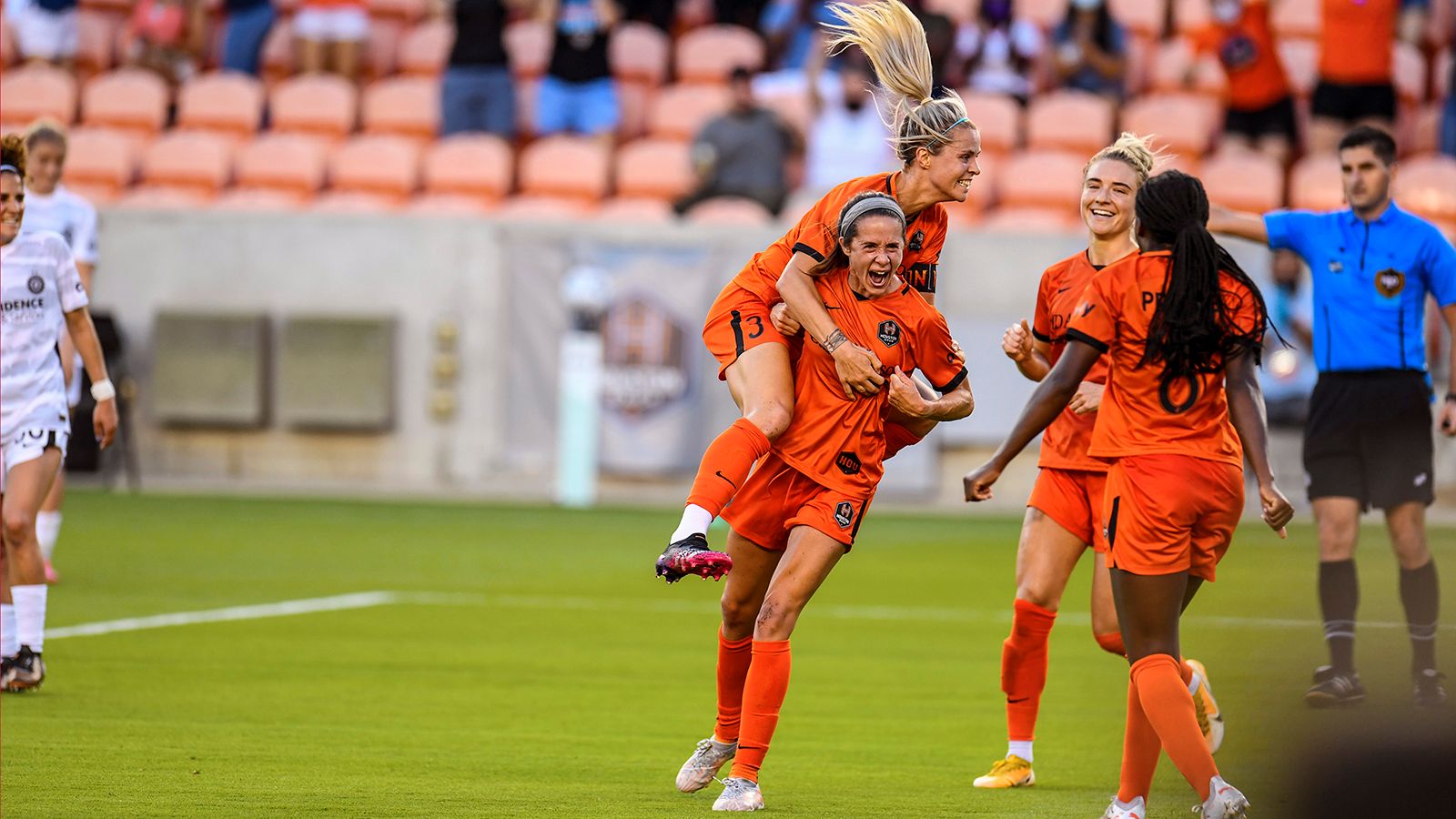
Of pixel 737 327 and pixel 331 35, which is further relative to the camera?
pixel 331 35

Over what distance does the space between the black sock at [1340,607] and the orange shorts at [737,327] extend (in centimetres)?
354

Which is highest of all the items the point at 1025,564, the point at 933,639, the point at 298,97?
the point at 298,97

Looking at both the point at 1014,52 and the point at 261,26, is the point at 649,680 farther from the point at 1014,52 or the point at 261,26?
the point at 261,26

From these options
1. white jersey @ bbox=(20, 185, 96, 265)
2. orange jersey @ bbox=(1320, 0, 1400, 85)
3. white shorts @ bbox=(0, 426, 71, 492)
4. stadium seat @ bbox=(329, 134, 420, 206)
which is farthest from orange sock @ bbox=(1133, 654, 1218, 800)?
stadium seat @ bbox=(329, 134, 420, 206)

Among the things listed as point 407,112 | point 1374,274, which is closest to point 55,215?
point 1374,274

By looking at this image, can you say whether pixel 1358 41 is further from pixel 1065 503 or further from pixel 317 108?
pixel 1065 503

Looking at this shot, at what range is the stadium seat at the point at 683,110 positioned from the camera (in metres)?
21.2

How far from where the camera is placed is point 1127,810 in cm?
542

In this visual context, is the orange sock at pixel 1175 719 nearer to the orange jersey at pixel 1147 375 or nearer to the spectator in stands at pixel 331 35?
the orange jersey at pixel 1147 375

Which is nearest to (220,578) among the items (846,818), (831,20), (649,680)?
(649,680)

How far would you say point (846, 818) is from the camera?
5.66m

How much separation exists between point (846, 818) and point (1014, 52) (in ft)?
53.4

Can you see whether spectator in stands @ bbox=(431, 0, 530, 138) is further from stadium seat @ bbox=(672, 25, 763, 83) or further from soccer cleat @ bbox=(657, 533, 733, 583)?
soccer cleat @ bbox=(657, 533, 733, 583)

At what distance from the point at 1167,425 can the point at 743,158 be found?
48.6 feet
